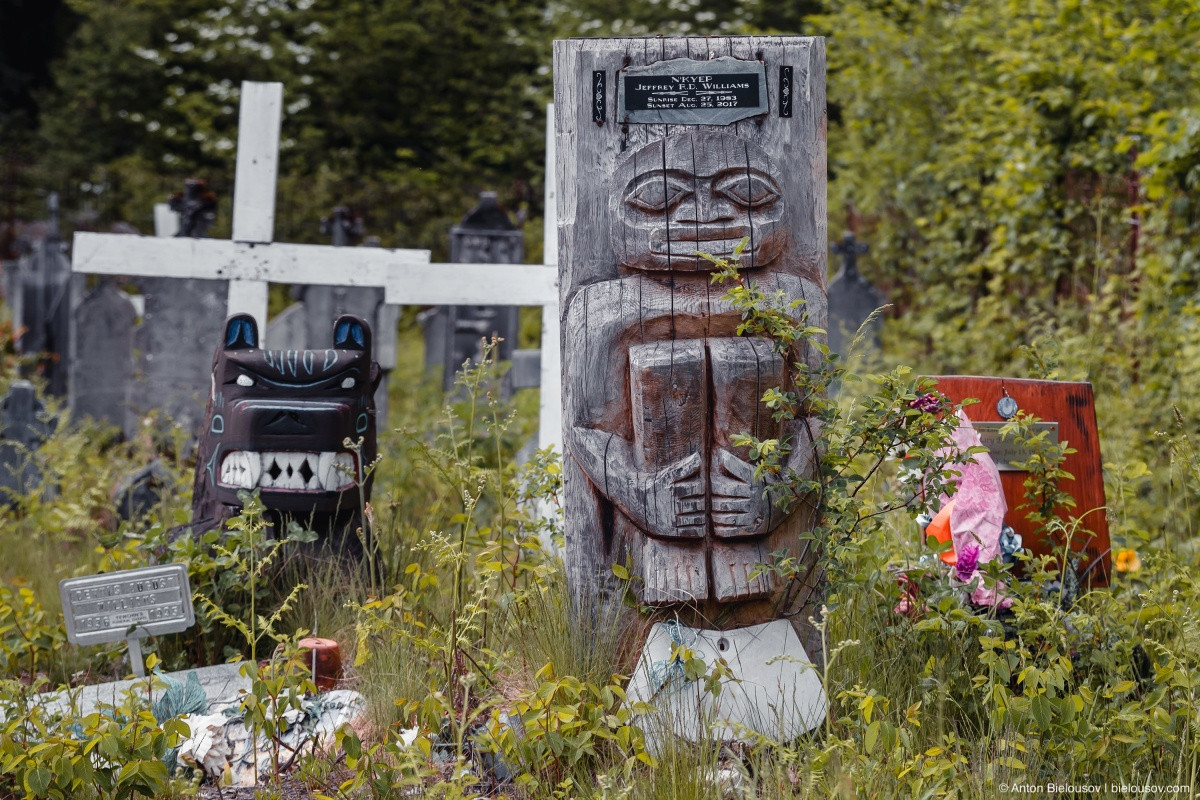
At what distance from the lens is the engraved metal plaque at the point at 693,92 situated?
294 centimetres

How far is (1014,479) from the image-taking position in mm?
3518

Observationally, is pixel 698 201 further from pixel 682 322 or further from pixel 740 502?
pixel 740 502

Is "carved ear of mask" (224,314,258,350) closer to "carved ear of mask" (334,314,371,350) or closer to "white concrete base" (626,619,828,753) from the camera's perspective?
"carved ear of mask" (334,314,371,350)

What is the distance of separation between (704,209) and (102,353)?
21.7 feet

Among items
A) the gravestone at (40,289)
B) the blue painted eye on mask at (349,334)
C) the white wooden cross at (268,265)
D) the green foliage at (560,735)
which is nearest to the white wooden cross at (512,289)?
the white wooden cross at (268,265)

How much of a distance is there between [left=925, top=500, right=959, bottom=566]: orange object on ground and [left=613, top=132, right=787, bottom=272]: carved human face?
106cm

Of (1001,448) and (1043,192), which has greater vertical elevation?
(1043,192)

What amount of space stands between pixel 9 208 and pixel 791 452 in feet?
61.1

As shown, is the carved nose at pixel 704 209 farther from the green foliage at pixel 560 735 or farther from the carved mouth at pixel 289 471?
the carved mouth at pixel 289 471

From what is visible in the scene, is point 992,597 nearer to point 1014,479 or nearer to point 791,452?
point 1014,479

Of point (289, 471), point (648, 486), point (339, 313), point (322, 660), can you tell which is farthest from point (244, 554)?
point (339, 313)

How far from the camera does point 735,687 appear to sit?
2.89 meters

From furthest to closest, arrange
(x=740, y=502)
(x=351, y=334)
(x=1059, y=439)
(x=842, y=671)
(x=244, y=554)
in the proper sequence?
(x=351, y=334) → (x=244, y=554) → (x=1059, y=439) → (x=842, y=671) → (x=740, y=502)

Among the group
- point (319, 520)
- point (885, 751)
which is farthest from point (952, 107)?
point (885, 751)
